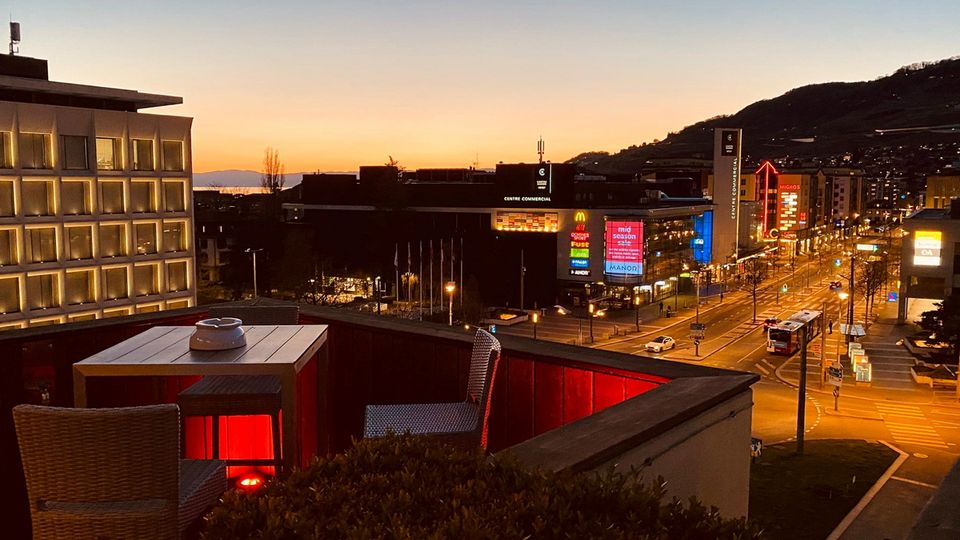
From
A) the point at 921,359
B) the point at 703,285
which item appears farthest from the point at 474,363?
the point at 703,285

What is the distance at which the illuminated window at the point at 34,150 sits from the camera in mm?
37719

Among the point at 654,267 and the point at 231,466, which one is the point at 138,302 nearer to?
the point at 231,466

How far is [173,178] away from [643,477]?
1791 inches

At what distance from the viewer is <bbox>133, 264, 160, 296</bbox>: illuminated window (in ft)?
140

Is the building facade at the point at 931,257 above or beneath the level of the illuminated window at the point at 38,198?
beneath

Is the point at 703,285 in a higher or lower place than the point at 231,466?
lower

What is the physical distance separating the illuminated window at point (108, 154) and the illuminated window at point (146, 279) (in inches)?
221

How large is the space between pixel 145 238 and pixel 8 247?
7.48 m

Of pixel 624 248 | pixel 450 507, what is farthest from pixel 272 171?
pixel 450 507

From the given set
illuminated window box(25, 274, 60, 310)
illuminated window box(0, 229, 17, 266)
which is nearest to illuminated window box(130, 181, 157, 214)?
illuminated window box(25, 274, 60, 310)

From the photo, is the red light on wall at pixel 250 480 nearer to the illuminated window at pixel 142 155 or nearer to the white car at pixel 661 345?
the illuminated window at pixel 142 155

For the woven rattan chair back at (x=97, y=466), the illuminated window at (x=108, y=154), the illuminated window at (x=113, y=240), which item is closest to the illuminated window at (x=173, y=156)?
the illuminated window at (x=108, y=154)

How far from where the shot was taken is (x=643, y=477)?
12.4 ft

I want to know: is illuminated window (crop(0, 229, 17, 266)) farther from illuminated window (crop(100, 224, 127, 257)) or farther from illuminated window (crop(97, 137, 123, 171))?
illuminated window (crop(97, 137, 123, 171))
